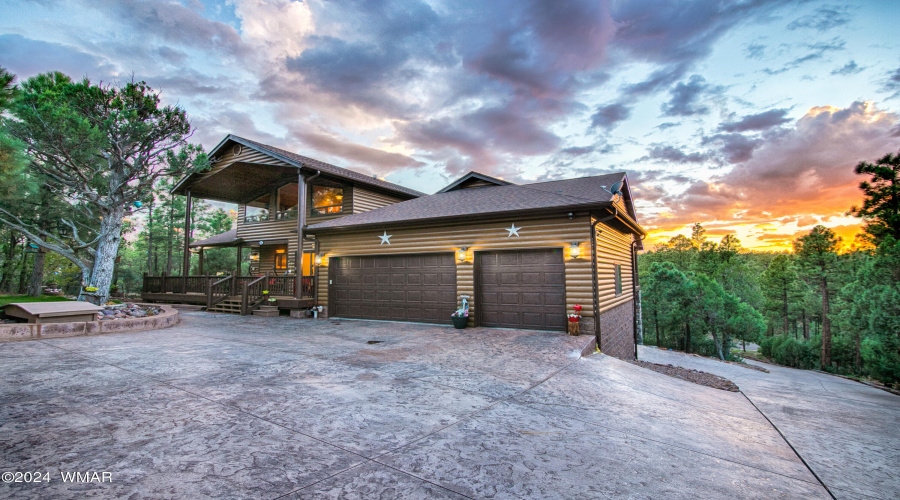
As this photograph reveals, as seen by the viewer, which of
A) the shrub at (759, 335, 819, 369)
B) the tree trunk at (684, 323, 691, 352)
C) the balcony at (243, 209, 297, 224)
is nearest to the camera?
the balcony at (243, 209, 297, 224)

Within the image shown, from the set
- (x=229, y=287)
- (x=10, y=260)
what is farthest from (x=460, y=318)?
(x=10, y=260)

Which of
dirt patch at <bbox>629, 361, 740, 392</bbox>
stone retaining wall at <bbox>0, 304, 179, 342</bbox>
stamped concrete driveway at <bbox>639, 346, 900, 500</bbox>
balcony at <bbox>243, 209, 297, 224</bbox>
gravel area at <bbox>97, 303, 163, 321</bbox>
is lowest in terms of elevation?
dirt patch at <bbox>629, 361, 740, 392</bbox>

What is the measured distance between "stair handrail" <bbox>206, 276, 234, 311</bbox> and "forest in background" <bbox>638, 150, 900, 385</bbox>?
31580 mm

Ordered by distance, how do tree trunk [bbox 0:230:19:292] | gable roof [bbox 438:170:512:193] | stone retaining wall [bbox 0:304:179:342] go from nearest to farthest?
stone retaining wall [bbox 0:304:179:342] < gable roof [bbox 438:170:512:193] < tree trunk [bbox 0:230:19:292]

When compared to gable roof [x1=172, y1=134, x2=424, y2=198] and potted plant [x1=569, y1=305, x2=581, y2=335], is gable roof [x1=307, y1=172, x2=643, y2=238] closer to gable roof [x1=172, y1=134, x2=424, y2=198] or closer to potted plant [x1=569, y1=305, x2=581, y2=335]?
potted plant [x1=569, y1=305, x2=581, y2=335]

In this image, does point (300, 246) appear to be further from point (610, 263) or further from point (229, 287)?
point (610, 263)

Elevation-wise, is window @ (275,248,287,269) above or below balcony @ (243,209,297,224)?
below

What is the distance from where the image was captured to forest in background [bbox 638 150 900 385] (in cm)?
1919

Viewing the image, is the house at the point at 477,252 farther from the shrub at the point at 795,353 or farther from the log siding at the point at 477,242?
the shrub at the point at 795,353

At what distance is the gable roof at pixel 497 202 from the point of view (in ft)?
28.8

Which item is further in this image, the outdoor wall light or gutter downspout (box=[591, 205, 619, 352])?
the outdoor wall light

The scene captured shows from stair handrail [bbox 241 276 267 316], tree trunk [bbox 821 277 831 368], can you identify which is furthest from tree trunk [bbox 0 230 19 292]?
tree trunk [bbox 821 277 831 368]

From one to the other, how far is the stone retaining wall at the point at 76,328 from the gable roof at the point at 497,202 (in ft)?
17.2

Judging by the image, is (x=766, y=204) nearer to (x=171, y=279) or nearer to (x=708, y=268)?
(x=708, y=268)
